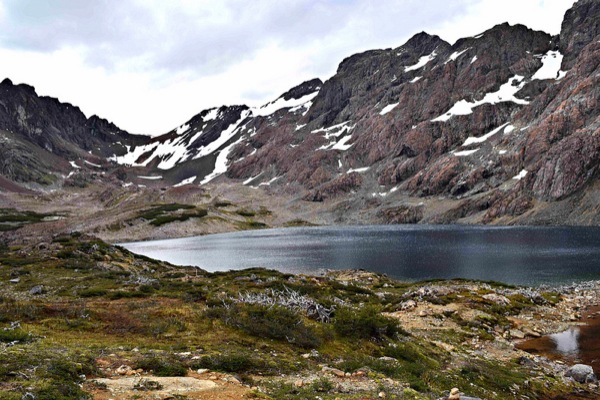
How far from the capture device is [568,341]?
31406mm

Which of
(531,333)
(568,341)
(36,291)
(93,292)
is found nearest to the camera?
(93,292)

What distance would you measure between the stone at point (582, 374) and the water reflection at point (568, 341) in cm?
519

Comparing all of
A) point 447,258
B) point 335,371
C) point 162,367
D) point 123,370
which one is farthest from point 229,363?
point 447,258

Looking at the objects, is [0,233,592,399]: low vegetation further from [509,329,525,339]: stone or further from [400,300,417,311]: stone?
[400,300,417,311]: stone

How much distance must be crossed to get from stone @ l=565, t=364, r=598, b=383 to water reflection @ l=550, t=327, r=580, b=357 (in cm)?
519

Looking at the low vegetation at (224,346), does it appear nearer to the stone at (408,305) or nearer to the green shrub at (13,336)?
the green shrub at (13,336)

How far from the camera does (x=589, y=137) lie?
645 ft

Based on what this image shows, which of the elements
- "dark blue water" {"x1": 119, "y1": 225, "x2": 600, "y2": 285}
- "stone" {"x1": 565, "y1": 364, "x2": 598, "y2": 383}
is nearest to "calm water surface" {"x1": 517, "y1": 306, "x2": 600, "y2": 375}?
"stone" {"x1": 565, "y1": 364, "x2": 598, "y2": 383}

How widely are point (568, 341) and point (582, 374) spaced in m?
9.85

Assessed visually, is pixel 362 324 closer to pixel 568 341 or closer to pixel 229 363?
pixel 229 363

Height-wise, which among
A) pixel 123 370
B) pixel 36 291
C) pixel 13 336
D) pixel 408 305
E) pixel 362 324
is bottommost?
pixel 408 305

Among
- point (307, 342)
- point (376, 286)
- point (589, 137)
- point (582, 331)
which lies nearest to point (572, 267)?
point (376, 286)

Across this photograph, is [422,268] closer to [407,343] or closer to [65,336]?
[407,343]

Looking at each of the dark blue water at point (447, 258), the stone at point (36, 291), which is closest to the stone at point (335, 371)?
the stone at point (36, 291)
